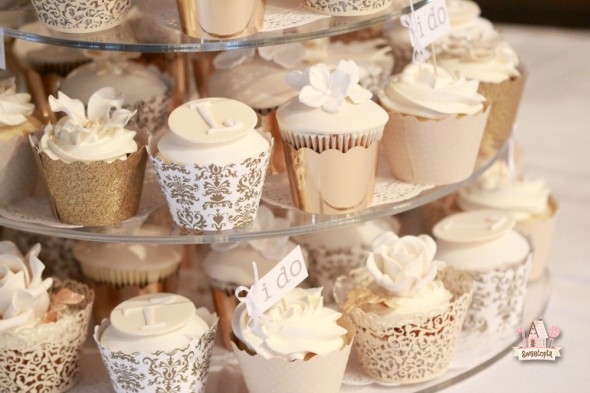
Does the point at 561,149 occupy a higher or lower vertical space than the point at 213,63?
lower

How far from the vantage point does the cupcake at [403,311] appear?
6.43 ft

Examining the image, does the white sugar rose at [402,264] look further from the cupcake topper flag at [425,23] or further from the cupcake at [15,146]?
the cupcake at [15,146]

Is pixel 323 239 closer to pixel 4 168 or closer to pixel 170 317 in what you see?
pixel 170 317

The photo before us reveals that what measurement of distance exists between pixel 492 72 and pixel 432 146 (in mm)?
309

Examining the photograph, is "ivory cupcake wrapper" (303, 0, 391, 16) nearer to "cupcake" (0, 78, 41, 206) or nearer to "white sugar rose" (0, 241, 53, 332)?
"cupcake" (0, 78, 41, 206)

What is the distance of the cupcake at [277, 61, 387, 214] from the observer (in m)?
1.86

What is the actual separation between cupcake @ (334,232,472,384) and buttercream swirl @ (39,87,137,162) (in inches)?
19.6

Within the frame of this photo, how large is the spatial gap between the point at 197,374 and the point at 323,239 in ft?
1.46

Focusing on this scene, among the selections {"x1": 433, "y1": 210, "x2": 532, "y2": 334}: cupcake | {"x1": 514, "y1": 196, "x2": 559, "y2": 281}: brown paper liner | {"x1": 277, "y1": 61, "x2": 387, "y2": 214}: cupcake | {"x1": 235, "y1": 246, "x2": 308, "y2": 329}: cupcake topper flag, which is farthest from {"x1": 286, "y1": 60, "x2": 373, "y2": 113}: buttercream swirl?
{"x1": 514, "y1": 196, "x2": 559, "y2": 281}: brown paper liner

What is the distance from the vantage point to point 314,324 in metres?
1.89

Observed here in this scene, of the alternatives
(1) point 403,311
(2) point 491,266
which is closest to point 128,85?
(1) point 403,311

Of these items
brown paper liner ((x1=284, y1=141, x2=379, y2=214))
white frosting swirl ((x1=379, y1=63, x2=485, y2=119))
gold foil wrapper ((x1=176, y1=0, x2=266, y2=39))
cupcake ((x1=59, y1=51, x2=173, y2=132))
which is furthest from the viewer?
→ cupcake ((x1=59, y1=51, x2=173, y2=132))

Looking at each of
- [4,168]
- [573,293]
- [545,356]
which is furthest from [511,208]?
[4,168]

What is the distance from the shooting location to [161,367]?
188cm
